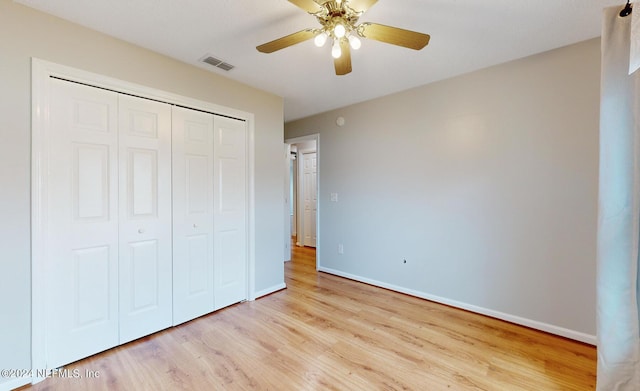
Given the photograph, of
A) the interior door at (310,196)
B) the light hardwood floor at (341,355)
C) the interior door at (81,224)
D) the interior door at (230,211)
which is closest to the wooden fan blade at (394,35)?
the interior door at (230,211)

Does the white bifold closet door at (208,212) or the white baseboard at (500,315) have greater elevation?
the white bifold closet door at (208,212)

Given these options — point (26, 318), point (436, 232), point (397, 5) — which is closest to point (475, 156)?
point (436, 232)

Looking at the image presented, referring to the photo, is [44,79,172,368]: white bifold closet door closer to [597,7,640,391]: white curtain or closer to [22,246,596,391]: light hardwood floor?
[22,246,596,391]: light hardwood floor

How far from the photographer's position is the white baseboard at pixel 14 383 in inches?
63.0

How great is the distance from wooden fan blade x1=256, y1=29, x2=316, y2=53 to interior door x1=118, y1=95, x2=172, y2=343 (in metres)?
1.22

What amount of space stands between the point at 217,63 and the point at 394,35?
1.66m

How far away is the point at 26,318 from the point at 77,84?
1581mm

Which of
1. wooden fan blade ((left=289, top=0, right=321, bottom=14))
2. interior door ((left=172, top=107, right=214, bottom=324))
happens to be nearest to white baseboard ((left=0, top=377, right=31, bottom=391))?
interior door ((left=172, top=107, right=214, bottom=324))

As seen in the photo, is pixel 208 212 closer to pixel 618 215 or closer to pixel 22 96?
pixel 22 96

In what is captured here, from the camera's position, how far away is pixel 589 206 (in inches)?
83.4

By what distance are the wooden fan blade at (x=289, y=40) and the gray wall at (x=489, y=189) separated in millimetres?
1865

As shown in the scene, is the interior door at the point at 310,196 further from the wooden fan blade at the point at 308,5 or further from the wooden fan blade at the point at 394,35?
the wooden fan blade at the point at 308,5

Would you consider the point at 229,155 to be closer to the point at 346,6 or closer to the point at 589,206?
the point at 346,6

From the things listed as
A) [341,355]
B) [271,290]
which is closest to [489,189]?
[341,355]
